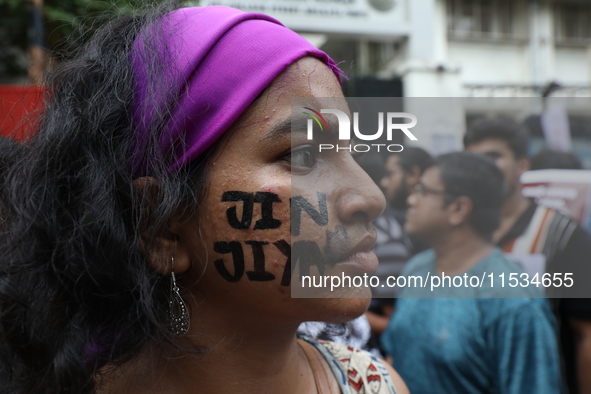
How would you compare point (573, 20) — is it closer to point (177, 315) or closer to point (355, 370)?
point (355, 370)

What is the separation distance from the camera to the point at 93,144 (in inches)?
44.9

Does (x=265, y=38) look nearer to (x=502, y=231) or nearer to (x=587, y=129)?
(x=502, y=231)

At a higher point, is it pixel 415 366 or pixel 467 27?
pixel 467 27

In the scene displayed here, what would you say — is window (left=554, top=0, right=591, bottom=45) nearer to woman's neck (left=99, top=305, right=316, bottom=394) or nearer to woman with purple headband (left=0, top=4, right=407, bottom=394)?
woman with purple headband (left=0, top=4, right=407, bottom=394)

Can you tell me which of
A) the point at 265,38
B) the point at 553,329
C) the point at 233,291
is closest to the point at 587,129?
the point at 553,329

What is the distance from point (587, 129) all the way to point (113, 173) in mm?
1835

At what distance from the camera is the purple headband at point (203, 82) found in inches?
44.1

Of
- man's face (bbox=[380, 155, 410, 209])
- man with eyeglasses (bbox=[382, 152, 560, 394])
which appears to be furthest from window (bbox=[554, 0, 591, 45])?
man's face (bbox=[380, 155, 410, 209])

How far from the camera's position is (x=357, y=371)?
57.7 inches

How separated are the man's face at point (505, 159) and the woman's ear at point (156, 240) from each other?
1.19 m

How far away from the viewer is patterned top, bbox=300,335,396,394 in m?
1.43

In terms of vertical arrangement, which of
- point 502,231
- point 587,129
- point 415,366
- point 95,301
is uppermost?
point 587,129

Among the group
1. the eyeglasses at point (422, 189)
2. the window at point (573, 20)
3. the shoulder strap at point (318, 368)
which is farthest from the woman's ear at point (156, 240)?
the window at point (573, 20)

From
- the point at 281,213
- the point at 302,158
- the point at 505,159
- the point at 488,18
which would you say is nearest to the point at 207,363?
the point at 281,213
